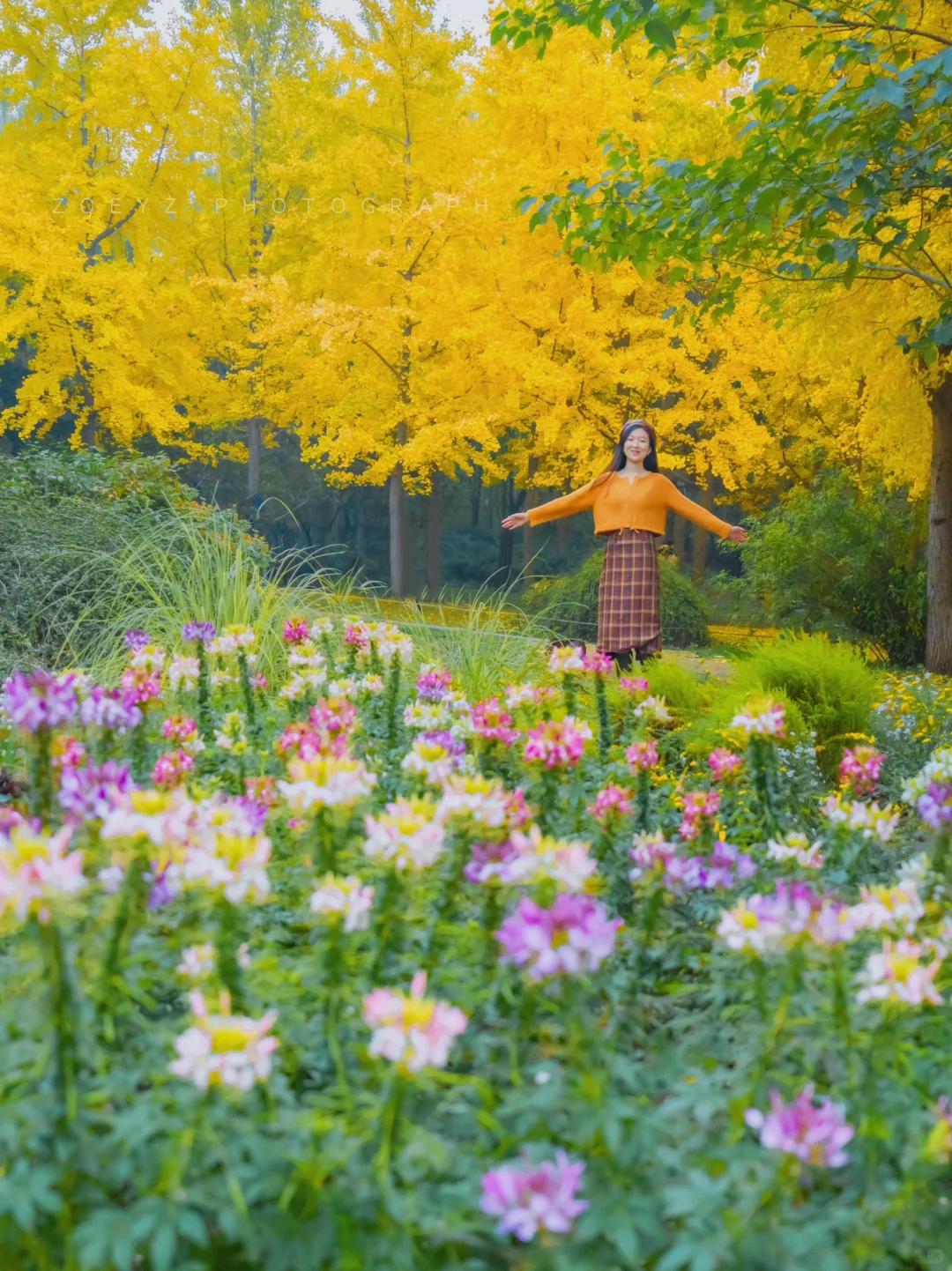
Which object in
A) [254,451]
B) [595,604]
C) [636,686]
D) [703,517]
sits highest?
[254,451]

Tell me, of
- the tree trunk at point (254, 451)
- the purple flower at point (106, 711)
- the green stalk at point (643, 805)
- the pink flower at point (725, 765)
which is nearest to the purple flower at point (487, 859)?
the purple flower at point (106, 711)

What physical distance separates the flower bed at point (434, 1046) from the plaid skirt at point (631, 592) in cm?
416

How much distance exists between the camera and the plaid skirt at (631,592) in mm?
6422

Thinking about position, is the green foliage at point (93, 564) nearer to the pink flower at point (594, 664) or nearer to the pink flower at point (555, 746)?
the pink flower at point (594, 664)

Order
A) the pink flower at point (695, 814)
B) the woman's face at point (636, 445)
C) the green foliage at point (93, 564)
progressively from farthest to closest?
the woman's face at point (636, 445), the green foliage at point (93, 564), the pink flower at point (695, 814)

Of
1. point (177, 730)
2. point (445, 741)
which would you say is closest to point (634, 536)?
point (445, 741)

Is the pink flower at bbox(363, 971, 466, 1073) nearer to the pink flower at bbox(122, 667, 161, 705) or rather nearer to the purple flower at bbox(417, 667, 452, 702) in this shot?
the pink flower at bbox(122, 667, 161, 705)

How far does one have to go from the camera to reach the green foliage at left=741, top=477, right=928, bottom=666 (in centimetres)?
1044

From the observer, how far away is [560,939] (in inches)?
54.0

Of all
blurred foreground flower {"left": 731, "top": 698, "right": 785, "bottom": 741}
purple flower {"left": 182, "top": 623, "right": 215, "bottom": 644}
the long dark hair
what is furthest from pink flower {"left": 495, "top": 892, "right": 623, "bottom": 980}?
the long dark hair

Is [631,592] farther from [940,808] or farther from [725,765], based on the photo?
[940,808]

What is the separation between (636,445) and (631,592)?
3.16ft

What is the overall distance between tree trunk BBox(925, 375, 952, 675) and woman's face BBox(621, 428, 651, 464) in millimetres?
3879

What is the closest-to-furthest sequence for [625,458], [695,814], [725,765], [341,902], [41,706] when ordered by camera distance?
[341,902], [41,706], [695,814], [725,765], [625,458]
